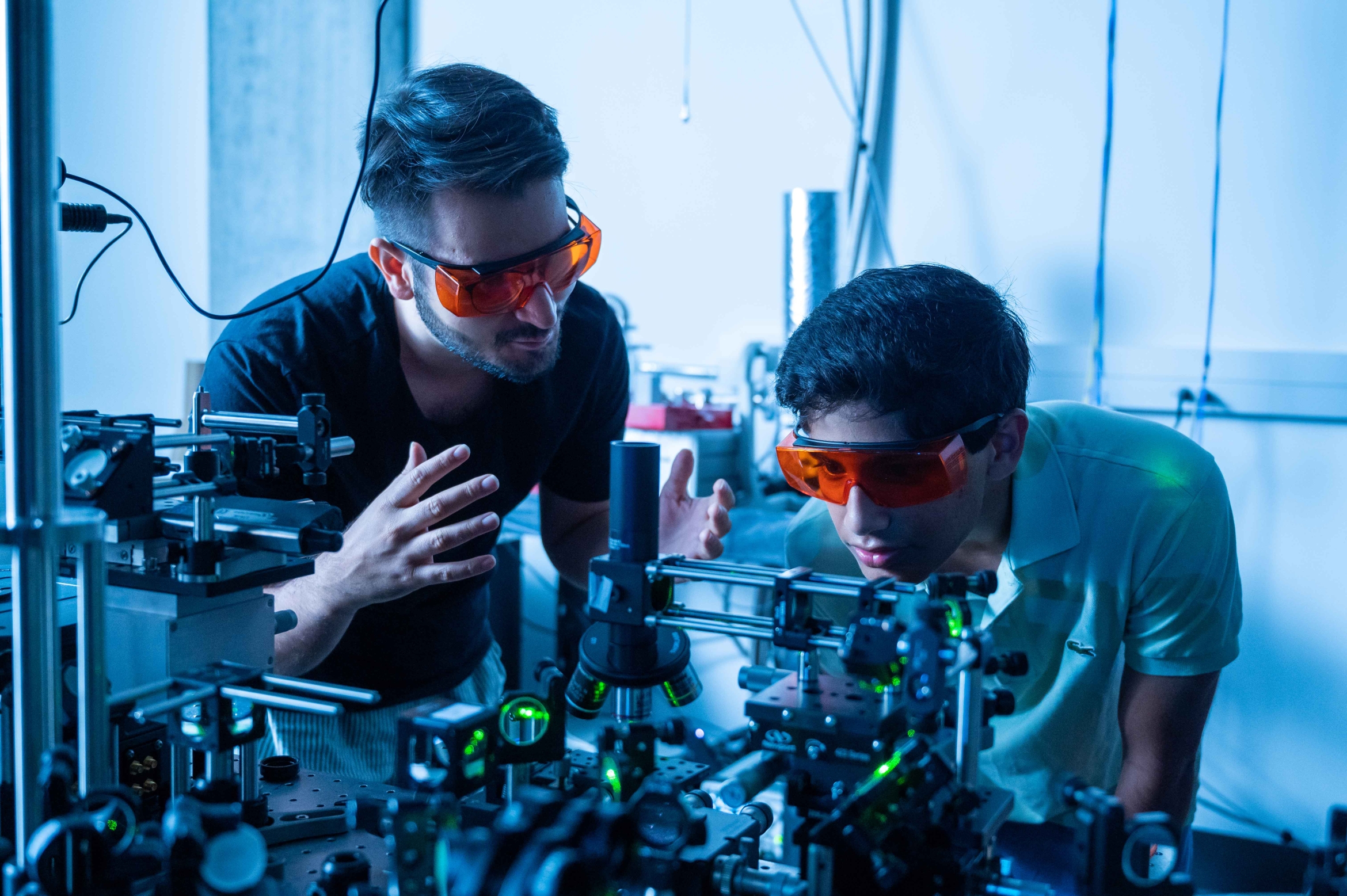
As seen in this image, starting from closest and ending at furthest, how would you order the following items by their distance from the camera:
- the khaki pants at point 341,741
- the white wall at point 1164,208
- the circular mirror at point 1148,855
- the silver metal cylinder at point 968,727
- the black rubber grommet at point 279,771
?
the circular mirror at point 1148,855, the silver metal cylinder at point 968,727, the black rubber grommet at point 279,771, the khaki pants at point 341,741, the white wall at point 1164,208

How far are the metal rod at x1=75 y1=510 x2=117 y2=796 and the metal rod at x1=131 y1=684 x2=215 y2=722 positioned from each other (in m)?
0.03

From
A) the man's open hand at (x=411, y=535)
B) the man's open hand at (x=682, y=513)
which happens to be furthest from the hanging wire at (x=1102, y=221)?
the man's open hand at (x=411, y=535)

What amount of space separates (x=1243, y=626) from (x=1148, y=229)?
3.33 ft

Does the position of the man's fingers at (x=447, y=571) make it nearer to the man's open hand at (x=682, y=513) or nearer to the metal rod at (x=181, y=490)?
the man's open hand at (x=682, y=513)

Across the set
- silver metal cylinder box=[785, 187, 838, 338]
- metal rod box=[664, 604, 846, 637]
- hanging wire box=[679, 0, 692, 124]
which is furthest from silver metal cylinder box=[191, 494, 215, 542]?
hanging wire box=[679, 0, 692, 124]

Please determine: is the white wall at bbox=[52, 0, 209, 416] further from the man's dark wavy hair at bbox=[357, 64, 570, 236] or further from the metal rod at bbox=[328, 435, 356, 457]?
the metal rod at bbox=[328, 435, 356, 457]

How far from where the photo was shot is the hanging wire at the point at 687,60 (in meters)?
3.41

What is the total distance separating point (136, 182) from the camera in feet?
11.9

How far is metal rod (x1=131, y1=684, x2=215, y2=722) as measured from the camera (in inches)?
34.6

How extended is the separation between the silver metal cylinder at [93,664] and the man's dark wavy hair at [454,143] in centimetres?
88

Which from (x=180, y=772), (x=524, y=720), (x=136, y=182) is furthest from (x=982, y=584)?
(x=136, y=182)

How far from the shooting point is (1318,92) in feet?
8.34

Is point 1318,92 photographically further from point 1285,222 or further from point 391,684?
point 391,684

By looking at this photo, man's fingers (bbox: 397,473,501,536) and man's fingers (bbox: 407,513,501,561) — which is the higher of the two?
man's fingers (bbox: 397,473,501,536)
